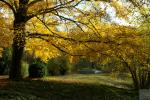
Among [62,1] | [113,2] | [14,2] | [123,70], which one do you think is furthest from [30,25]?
[123,70]

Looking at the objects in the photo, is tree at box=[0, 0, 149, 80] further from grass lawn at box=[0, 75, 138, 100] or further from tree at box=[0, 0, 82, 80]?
grass lawn at box=[0, 75, 138, 100]

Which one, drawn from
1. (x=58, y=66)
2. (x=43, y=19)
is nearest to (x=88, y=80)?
(x=58, y=66)

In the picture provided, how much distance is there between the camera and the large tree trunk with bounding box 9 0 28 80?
20.3 m

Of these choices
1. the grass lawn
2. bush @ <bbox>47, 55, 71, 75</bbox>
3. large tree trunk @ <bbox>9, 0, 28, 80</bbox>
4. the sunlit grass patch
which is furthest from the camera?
bush @ <bbox>47, 55, 71, 75</bbox>

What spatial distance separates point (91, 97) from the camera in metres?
20.2

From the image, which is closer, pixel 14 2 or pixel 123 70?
pixel 14 2

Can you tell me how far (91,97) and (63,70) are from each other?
16.1 m

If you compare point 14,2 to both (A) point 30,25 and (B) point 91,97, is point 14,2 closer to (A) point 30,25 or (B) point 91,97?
(A) point 30,25

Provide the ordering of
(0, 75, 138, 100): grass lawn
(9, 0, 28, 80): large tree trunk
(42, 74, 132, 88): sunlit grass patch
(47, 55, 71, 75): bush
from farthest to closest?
(47, 55, 71, 75): bush < (42, 74, 132, 88): sunlit grass patch < (9, 0, 28, 80): large tree trunk < (0, 75, 138, 100): grass lawn

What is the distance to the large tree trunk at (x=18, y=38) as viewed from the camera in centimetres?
2028

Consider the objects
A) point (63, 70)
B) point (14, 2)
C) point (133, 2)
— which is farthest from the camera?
point (63, 70)

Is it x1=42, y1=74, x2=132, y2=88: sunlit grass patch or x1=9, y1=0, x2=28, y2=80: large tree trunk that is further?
x1=42, y1=74, x2=132, y2=88: sunlit grass patch

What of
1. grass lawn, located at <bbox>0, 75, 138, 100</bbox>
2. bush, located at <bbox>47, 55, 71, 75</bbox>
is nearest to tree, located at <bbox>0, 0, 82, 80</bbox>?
grass lawn, located at <bbox>0, 75, 138, 100</bbox>

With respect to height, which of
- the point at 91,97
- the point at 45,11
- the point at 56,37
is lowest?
the point at 91,97
